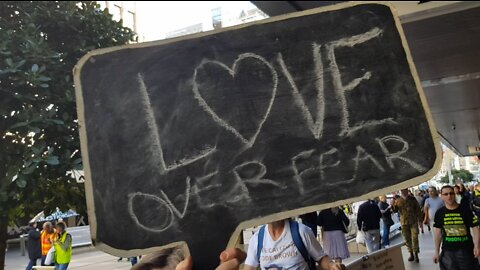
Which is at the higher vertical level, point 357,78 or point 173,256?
point 357,78

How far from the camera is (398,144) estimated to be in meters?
2.29

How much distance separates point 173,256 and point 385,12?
158 cm

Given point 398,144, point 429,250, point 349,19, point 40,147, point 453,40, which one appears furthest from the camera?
point 429,250

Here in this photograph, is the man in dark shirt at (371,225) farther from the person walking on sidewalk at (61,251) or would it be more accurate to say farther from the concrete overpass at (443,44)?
the person walking on sidewalk at (61,251)

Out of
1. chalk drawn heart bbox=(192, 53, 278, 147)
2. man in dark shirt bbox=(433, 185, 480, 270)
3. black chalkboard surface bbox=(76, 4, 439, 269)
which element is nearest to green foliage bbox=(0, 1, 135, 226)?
black chalkboard surface bbox=(76, 4, 439, 269)

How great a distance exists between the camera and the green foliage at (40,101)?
3328 millimetres

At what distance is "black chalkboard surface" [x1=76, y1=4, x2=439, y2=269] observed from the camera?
231 cm

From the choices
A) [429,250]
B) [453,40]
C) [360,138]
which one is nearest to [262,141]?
[360,138]

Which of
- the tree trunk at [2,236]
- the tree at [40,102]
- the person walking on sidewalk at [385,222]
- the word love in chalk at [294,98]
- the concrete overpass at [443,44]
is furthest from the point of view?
the person walking on sidewalk at [385,222]

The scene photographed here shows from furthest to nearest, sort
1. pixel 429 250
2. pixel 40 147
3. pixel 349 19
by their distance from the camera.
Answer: pixel 429 250 < pixel 40 147 < pixel 349 19

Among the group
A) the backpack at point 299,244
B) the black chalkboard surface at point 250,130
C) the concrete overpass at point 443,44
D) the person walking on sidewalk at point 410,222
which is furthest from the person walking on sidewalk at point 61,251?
the black chalkboard surface at point 250,130

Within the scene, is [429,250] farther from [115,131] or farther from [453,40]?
[115,131]

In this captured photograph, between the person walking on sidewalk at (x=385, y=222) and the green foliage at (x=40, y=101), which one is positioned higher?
the green foliage at (x=40, y=101)

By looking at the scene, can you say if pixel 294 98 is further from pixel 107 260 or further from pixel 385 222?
pixel 107 260
